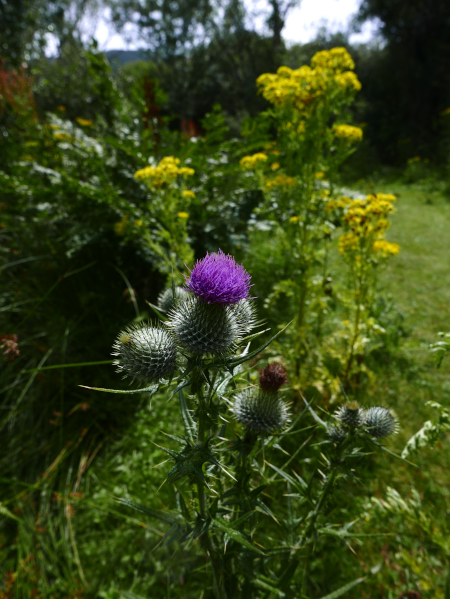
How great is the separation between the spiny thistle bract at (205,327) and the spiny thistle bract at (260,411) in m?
0.40

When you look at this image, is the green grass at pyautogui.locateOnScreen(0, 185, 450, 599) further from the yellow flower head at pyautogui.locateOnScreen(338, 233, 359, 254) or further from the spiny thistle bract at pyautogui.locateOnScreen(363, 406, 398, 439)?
the yellow flower head at pyautogui.locateOnScreen(338, 233, 359, 254)

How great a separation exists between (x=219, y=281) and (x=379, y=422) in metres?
1.00

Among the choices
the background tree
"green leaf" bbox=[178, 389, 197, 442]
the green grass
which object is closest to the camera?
"green leaf" bbox=[178, 389, 197, 442]

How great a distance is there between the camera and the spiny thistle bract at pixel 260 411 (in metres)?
1.42

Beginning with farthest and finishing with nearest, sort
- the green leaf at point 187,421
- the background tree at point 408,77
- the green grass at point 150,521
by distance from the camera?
the background tree at point 408,77
the green grass at point 150,521
the green leaf at point 187,421

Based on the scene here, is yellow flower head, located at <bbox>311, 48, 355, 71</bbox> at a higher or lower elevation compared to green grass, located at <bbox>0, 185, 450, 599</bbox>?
higher

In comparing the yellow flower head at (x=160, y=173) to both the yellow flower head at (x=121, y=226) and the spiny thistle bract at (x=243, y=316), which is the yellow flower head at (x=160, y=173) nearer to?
the yellow flower head at (x=121, y=226)

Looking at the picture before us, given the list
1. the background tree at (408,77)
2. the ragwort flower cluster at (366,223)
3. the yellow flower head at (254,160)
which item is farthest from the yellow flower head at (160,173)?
the background tree at (408,77)

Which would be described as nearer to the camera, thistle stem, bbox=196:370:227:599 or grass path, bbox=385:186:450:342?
thistle stem, bbox=196:370:227:599

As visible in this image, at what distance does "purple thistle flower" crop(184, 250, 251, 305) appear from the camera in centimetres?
114

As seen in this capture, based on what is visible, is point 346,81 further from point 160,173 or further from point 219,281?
point 219,281

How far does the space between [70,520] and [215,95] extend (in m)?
20.6

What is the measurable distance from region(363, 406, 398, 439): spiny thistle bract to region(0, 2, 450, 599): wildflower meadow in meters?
0.01

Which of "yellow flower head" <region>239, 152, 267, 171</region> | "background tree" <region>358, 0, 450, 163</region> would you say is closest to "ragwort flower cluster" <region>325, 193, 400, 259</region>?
"yellow flower head" <region>239, 152, 267, 171</region>
